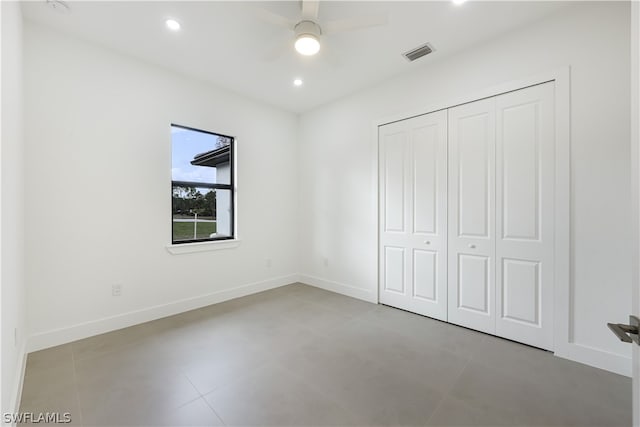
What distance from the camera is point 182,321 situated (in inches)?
122

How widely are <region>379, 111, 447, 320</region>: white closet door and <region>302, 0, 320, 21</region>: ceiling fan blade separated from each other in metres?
1.75

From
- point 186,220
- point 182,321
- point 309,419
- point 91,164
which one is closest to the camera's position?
point 309,419

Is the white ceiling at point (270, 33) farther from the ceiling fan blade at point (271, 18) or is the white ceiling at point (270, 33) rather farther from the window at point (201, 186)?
the window at point (201, 186)

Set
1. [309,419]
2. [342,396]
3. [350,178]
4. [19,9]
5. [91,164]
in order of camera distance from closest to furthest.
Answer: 1. [309,419]
2. [342,396]
3. [19,9]
4. [91,164]
5. [350,178]

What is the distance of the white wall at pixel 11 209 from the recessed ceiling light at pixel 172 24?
40.0 inches

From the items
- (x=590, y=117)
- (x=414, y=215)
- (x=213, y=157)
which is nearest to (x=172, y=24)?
(x=213, y=157)

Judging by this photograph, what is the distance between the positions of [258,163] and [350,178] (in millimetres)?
1490

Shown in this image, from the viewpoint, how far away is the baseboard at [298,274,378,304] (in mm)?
3770

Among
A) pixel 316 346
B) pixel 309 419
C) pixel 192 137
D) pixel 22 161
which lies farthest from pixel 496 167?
pixel 22 161

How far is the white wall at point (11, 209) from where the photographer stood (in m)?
1.56

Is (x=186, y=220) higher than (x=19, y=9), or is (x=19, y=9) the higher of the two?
(x=19, y=9)

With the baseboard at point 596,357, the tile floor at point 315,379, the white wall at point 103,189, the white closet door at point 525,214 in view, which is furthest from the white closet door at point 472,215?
the white wall at point 103,189

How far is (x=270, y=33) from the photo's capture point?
262 centimetres

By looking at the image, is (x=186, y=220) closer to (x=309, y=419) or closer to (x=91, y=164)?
(x=91, y=164)
